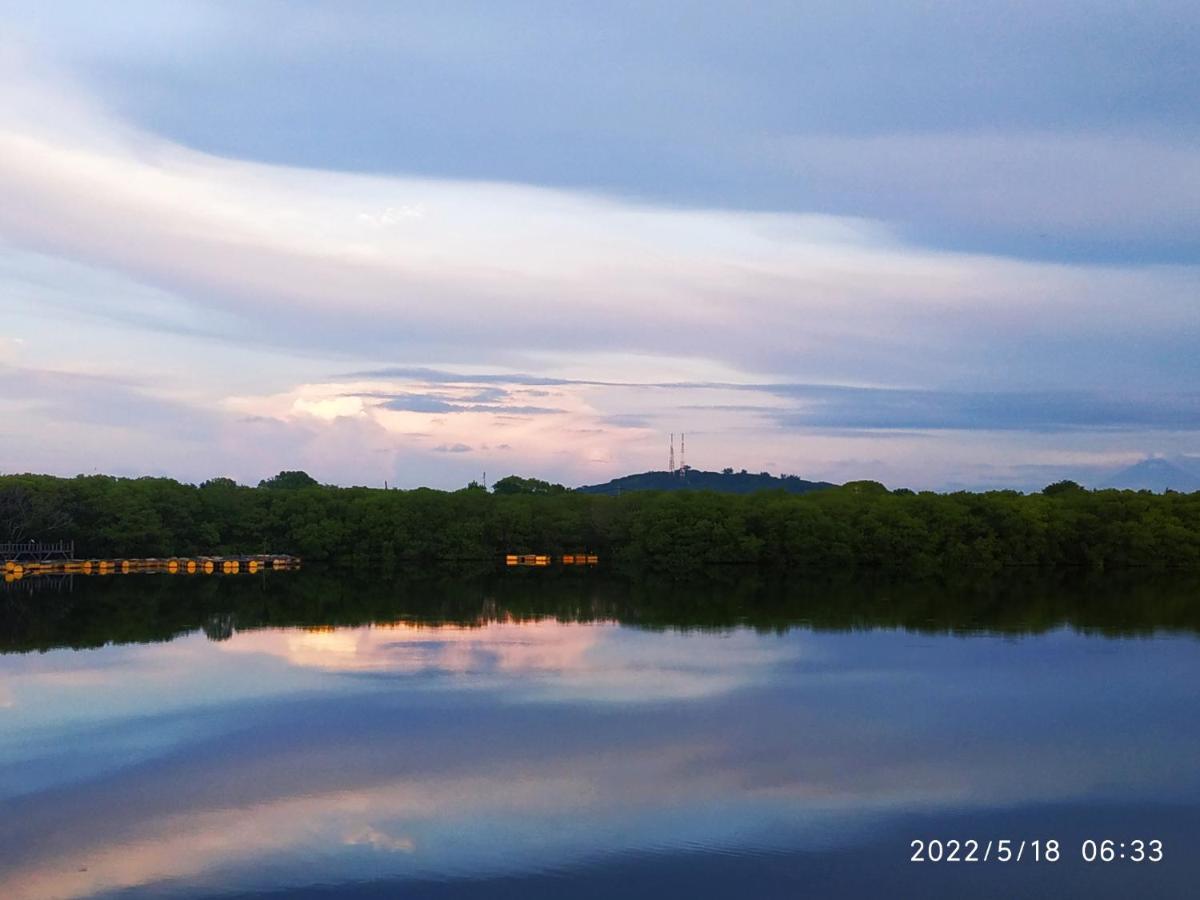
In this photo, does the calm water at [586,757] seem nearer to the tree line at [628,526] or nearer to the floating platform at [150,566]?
the floating platform at [150,566]

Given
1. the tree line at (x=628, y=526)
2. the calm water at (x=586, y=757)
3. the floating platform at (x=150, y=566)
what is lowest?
the calm water at (x=586, y=757)

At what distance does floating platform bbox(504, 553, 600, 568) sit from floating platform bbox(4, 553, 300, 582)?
45.8 feet

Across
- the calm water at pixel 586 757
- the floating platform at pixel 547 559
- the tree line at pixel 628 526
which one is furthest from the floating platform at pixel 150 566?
Answer: the calm water at pixel 586 757

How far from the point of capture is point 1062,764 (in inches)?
750

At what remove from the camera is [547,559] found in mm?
74812

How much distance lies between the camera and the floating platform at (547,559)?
73.9m

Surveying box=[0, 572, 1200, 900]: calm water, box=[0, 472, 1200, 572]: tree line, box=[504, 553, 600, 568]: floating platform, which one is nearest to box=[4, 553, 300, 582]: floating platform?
box=[0, 472, 1200, 572]: tree line

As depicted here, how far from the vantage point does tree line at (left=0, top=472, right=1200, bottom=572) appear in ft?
227

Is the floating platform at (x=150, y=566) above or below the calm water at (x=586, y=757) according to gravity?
above

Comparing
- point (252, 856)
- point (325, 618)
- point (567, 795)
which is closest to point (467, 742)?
point (567, 795)

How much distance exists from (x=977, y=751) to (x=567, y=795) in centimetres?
782

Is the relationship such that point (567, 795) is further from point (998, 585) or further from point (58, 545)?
point (58, 545)

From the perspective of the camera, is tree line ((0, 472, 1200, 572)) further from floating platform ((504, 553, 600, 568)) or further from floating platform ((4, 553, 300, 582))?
floating platform ((4, 553, 300, 582))

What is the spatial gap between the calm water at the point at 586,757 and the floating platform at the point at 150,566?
86.3 ft
